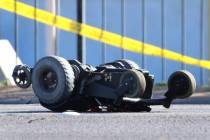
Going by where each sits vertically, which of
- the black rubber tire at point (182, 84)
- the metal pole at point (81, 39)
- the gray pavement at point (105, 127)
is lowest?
the metal pole at point (81, 39)

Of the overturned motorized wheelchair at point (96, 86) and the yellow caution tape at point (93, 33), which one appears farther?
the yellow caution tape at point (93, 33)

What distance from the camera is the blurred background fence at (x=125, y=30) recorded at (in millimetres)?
26250

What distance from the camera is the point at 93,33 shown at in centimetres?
2644

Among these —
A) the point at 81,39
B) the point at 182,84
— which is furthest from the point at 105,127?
the point at 81,39

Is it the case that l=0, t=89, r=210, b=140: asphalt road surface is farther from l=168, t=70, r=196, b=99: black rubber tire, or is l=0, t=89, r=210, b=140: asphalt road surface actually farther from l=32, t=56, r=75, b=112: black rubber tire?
l=168, t=70, r=196, b=99: black rubber tire

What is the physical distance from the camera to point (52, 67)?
45.6 feet

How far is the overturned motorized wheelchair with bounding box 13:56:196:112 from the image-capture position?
44.7 feet

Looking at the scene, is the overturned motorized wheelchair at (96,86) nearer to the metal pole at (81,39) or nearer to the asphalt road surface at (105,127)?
the asphalt road surface at (105,127)

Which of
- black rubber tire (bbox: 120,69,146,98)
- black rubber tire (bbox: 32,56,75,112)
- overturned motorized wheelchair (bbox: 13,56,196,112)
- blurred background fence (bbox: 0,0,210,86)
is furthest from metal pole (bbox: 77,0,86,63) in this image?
black rubber tire (bbox: 120,69,146,98)

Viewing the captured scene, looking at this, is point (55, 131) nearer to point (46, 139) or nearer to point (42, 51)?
point (46, 139)

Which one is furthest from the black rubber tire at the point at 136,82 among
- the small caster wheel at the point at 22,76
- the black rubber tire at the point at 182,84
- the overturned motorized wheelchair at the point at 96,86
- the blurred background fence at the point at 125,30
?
the blurred background fence at the point at 125,30

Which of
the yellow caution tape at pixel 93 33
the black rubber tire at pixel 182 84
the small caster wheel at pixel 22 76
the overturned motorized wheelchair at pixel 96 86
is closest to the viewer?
the overturned motorized wheelchair at pixel 96 86

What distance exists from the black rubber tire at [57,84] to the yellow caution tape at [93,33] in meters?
11.8

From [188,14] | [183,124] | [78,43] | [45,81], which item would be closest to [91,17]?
[78,43]
